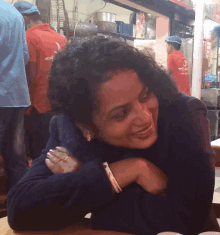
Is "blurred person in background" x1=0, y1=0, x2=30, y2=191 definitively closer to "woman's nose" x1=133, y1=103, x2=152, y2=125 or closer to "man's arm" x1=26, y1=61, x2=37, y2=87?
"man's arm" x1=26, y1=61, x2=37, y2=87

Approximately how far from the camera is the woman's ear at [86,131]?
0.88 metres

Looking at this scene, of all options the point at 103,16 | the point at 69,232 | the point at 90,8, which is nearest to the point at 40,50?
the point at 69,232

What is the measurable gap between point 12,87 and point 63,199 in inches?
59.8

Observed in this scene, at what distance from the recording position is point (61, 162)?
87cm

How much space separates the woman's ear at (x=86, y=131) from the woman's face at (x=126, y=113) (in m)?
0.03

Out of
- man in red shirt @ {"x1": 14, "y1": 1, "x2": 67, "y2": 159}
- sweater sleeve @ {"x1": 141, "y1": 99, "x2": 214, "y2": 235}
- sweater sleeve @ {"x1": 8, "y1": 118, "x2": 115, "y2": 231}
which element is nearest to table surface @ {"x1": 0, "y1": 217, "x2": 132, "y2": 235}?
sweater sleeve @ {"x1": 8, "y1": 118, "x2": 115, "y2": 231}

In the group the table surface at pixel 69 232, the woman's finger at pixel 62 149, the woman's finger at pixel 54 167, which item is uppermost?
the woman's finger at pixel 62 149

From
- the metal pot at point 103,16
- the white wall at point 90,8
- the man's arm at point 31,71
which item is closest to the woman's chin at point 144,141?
the man's arm at point 31,71

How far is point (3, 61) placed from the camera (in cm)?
211

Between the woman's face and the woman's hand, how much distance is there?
0.35 ft

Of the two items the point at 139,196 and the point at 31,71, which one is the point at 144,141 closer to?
the point at 139,196

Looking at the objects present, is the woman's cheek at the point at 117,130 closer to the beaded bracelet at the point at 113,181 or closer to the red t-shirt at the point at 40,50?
the beaded bracelet at the point at 113,181

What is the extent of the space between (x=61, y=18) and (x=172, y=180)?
4110 mm

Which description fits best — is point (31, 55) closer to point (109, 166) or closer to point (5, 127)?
point (5, 127)
